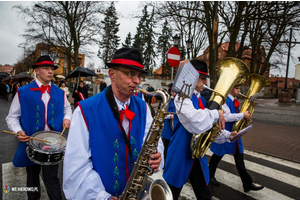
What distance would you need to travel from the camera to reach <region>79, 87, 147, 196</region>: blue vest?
1.49 metres

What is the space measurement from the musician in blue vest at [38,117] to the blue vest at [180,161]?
152 centimetres

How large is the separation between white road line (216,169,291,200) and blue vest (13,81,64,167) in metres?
3.44

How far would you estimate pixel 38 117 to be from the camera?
2.66 meters

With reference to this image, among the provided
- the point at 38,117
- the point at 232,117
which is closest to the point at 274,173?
the point at 232,117

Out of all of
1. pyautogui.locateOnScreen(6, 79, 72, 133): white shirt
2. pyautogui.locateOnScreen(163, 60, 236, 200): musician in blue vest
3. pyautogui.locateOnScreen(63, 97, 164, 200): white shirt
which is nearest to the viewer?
pyautogui.locateOnScreen(63, 97, 164, 200): white shirt

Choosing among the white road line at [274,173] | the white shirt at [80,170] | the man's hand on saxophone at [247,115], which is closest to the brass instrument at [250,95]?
the man's hand on saxophone at [247,115]

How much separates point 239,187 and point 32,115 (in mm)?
3874

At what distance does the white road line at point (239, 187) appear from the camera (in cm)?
345

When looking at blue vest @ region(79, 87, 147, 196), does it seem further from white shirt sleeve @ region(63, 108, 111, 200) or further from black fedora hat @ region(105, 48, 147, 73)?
black fedora hat @ region(105, 48, 147, 73)

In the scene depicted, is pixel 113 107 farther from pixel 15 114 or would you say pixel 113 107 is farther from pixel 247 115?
pixel 247 115

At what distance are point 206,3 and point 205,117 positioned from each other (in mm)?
9095

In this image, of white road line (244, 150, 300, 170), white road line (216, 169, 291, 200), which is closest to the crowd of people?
white road line (216, 169, 291, 200)

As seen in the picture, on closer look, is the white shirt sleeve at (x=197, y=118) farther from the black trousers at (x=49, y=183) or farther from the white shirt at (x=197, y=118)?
the black trousers at (x=49, y=183)

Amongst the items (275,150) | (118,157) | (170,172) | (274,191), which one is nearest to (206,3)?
(275,150)
